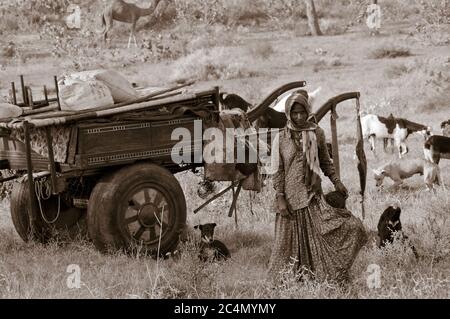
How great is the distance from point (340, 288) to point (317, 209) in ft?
1.93

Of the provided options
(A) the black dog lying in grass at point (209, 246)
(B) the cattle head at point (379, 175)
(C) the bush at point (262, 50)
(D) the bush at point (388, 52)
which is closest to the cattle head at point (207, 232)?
(A) the black dog lying in grass at point (209, 246)

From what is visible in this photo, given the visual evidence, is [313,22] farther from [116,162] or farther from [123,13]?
[116,162]

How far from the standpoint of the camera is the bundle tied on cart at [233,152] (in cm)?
702

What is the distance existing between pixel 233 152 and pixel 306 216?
4.92 feet

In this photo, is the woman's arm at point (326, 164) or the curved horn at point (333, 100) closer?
the woman's arm at point (326, 164)

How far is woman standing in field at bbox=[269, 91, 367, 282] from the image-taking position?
566 centimetres

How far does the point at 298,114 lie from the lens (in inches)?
221

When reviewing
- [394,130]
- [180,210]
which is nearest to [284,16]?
[394,130]

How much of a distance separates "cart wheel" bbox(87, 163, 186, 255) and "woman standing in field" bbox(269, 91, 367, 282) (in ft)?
3.93

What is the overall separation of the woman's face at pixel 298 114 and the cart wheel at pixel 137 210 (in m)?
1.56

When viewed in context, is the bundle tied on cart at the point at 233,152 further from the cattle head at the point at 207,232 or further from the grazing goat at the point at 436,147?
the grazing goat at the point at 436,147

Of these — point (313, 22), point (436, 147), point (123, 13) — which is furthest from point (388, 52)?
point (436, 147)

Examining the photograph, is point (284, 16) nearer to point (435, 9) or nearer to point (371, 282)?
point (435, 9)

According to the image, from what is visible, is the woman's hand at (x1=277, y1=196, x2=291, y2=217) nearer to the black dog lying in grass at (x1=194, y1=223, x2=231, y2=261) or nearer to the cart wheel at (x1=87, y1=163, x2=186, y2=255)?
the black dog lying in grass at (x1=194, y1=223, x2=231, y2=261)
